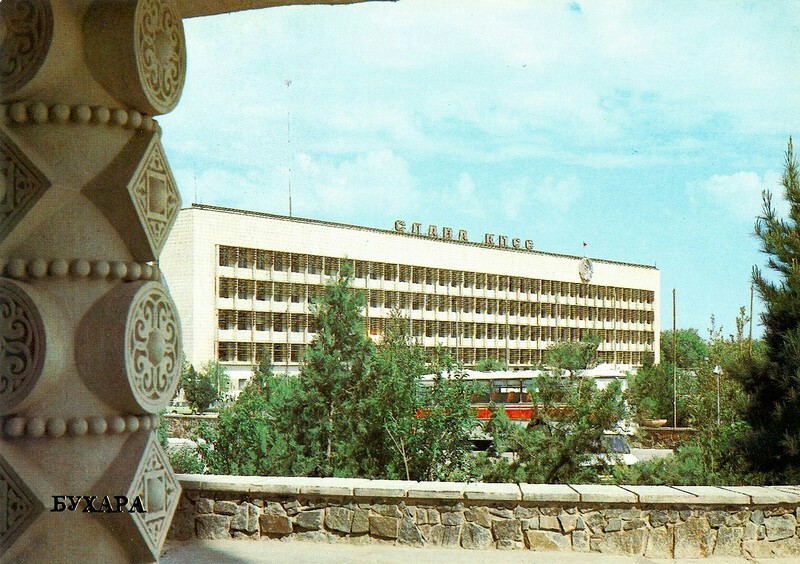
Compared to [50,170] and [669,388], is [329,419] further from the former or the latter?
[669,388]

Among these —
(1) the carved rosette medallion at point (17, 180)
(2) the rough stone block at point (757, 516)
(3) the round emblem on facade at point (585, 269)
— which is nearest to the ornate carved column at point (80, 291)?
(1) the carved rosette medallion at point (17, 180)

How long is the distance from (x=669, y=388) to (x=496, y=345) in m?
48.2

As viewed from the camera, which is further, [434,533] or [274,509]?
[274,509]

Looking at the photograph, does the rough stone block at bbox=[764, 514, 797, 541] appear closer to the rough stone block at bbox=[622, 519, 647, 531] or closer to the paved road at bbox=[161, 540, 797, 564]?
the paved road at bbox=[161, 540, 797, 564]

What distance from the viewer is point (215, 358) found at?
53.9 m

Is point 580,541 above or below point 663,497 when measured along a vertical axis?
below

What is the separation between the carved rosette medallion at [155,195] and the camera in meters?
1.68

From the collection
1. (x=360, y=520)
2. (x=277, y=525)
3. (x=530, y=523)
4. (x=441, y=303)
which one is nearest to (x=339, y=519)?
(x=360, y=520)

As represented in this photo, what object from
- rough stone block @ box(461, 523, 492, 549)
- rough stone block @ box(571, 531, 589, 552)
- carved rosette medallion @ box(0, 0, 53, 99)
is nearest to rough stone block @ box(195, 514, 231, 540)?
rough stone block @ box(461, 523, 492, 549)

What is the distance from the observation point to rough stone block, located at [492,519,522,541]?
6469 mm

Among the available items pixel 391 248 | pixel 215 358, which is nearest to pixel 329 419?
pixel 215 358

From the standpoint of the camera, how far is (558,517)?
21.2 ft

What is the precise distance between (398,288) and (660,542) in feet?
196

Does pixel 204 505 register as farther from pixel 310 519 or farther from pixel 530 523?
pixel 530 523
